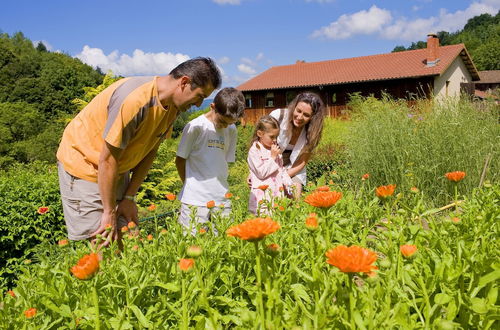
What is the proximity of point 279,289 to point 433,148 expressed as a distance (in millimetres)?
3665

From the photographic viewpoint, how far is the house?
24422mm

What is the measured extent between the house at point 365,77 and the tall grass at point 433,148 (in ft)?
58.7

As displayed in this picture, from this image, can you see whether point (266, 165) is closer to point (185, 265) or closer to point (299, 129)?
point (299, 129)

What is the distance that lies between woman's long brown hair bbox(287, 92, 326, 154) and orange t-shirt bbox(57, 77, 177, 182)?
140 centimetres

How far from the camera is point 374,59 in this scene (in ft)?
93.8

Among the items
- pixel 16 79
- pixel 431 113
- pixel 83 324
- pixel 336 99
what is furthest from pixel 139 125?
pixel 16 79

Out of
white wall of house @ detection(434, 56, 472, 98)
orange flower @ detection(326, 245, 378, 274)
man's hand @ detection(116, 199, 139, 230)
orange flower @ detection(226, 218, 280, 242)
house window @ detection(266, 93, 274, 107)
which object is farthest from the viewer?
house window @ detection(266, 93, 274, 107)

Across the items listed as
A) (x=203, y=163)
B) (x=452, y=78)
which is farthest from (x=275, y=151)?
(x=452, y=78)

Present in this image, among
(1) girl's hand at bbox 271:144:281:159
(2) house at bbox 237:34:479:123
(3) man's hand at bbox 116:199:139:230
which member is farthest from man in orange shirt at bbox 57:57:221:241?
(2) house at bbox 237:34:479:123

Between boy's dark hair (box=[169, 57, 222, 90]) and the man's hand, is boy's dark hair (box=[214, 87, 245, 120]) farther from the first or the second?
the man's hand

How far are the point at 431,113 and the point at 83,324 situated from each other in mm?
4823

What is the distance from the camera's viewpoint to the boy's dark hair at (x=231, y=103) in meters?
2.79

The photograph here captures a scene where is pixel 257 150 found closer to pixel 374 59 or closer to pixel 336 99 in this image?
pixel 336 99

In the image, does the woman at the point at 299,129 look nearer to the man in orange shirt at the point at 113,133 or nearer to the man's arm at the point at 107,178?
the man in orange shirt at the point at 113,133
